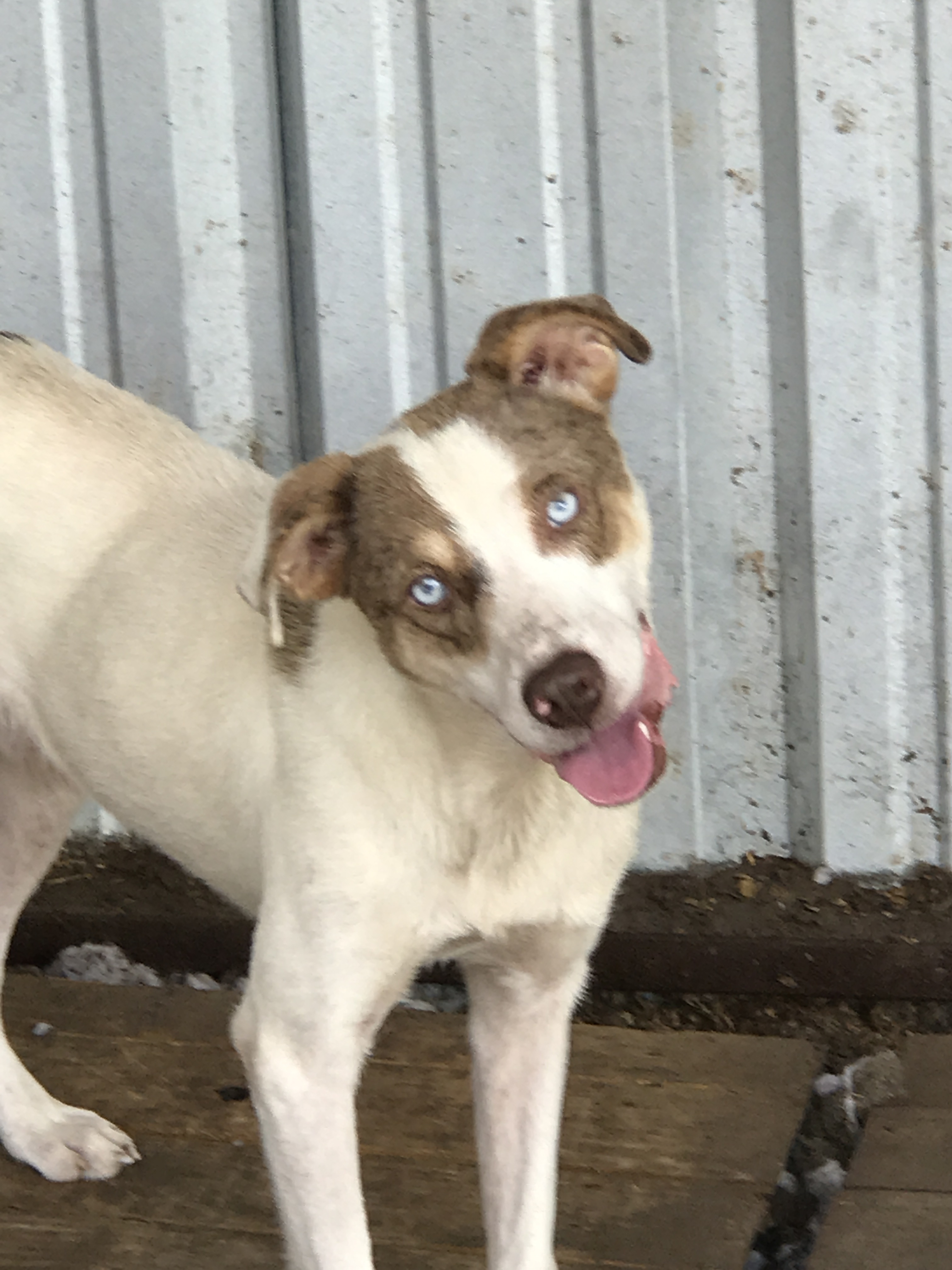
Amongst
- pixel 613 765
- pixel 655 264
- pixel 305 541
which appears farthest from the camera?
pixel 655 264

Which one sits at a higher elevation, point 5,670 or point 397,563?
point 397,563

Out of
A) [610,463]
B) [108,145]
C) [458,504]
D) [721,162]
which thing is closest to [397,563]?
[458,504]

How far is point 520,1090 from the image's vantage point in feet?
7.64

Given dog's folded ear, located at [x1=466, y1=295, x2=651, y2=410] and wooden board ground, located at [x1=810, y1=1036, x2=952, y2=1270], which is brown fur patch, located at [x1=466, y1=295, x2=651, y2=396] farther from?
wooden board ground, located at [x1=810, y1=1036, x2=952, y2=1270]

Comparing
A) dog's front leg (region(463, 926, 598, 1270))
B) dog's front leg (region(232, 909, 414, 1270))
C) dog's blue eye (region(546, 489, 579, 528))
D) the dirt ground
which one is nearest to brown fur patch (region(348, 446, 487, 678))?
dog's blue eye (region(546, 489, 579, 528))

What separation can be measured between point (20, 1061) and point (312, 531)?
5.16ft

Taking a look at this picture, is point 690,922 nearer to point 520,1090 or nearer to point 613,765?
point 520,1090

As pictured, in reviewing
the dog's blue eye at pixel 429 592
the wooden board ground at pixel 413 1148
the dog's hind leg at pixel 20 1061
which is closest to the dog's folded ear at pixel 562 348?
the dog's blue eye at pixel 429 592

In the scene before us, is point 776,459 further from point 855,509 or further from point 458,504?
point 458,504

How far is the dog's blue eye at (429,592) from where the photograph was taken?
6.05 feet

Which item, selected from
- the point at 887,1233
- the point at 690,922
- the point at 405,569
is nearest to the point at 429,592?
the point at 405,569

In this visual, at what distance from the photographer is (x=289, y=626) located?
7.09 ft

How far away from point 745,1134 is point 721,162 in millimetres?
1898

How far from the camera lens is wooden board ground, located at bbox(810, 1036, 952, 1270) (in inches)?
96.6
